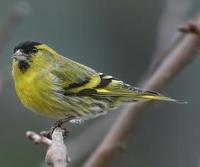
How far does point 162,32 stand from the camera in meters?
4.08

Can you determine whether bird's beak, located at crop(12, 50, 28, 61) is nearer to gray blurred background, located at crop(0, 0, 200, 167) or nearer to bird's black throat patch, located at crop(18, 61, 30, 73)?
bird's black throat patch, located at crop(18, 61, 30, 73)

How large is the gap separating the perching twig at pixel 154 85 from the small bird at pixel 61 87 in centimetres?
A: 65

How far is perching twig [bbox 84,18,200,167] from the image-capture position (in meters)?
3.45

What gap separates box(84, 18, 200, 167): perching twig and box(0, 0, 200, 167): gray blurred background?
3299mm

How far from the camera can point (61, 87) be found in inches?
180

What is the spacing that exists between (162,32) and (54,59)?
0.93 metres

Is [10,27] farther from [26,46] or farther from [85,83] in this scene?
[85,83]

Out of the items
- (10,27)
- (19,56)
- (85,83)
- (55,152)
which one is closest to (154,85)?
(10,27)

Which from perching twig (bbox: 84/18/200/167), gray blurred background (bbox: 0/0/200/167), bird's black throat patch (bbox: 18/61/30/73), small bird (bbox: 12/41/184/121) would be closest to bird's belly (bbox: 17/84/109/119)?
small bird (bbox: 12/41/184/121)

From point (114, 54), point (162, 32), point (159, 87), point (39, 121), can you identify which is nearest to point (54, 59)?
point (162, 32)

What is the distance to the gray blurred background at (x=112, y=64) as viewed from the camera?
298 inches

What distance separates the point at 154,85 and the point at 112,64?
177 inches

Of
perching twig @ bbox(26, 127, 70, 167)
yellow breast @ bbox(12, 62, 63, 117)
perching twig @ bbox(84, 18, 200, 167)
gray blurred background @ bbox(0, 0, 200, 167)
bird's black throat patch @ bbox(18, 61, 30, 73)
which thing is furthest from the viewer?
gray blurred background @ bbox(0, 0, 200, 167)

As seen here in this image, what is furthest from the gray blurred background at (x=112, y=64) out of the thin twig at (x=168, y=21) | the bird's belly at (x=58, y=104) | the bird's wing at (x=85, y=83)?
the thin twig at (x=168, y=21)
